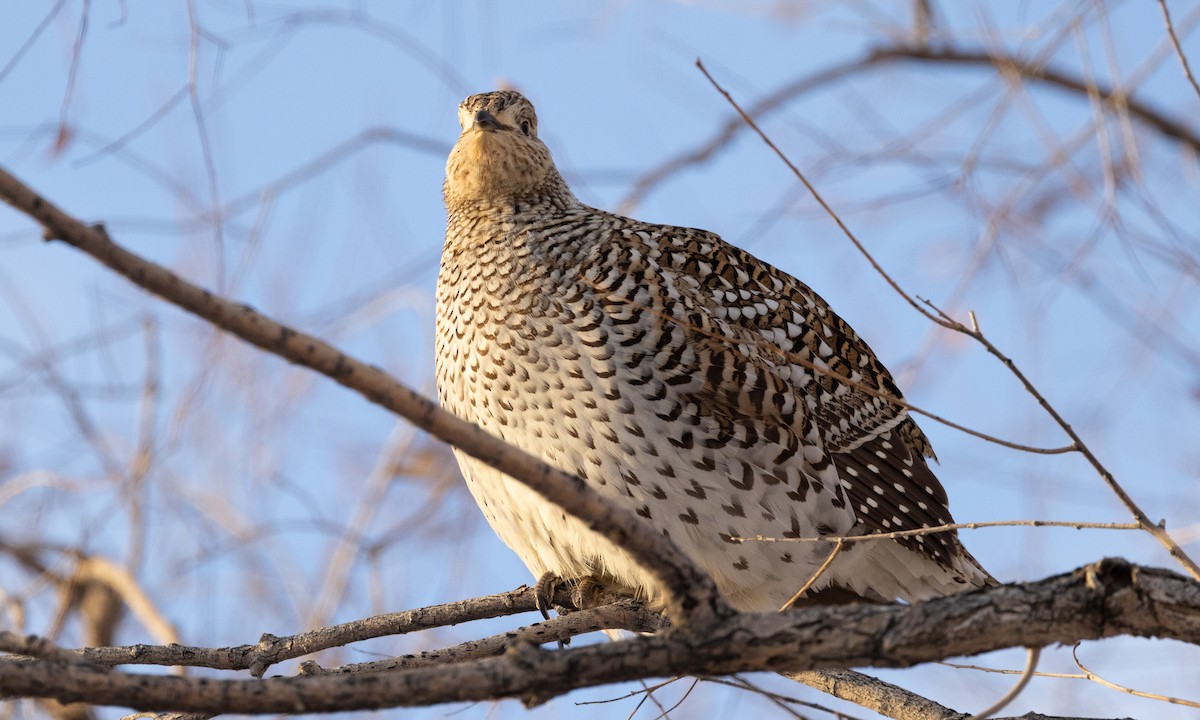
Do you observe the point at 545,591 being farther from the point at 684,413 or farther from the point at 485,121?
the point at 485,121

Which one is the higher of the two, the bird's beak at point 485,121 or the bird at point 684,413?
the bird's beak at point 485,121

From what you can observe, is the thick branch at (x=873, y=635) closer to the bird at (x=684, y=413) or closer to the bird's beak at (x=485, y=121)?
the bird at (x=684, y=413)

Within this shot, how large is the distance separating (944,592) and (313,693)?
11.6 feet

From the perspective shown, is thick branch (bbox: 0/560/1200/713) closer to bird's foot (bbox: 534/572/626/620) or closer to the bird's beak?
bird's foot (bbox: 534/572/626/620)

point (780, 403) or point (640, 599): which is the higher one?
point (780, 403)

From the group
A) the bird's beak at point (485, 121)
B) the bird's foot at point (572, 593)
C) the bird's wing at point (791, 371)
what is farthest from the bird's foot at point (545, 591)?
the bird's beak at point (485, 121)

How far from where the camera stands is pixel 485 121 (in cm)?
586

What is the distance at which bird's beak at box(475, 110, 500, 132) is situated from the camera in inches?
231

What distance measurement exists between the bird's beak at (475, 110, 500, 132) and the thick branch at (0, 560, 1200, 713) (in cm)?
363

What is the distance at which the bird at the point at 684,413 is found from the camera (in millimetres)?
4812

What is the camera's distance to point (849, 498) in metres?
5.15

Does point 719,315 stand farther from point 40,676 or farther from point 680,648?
point 40,676

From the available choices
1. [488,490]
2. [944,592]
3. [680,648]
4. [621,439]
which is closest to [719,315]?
[621,439]

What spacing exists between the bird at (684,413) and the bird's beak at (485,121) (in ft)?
0.06
